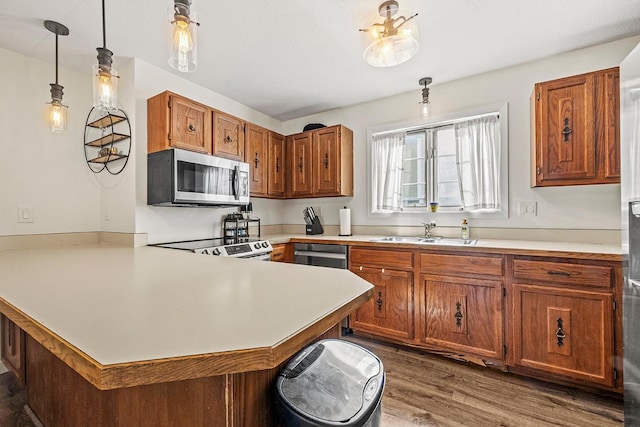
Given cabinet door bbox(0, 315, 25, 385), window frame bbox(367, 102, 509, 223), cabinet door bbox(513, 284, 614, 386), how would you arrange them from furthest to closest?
window frame bbox(367, 102, 509, 223)
cabinet door bbox(513, 284, 614, 386)
cabinet door bbox(0, 315, 25, 385)

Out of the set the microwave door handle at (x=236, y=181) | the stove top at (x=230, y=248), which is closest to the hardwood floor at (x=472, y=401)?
the stove top at (x=230, y=248)

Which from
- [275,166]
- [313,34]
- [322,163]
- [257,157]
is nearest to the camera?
[313,34]

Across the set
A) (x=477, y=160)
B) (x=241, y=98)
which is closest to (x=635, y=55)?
(x=477, y=160)

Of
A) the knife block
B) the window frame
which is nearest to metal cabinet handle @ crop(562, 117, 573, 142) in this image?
the window frame

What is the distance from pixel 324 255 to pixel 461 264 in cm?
117

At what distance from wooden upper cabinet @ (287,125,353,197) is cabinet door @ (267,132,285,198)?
0.32 feet

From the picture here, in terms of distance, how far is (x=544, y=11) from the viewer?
1820 mm

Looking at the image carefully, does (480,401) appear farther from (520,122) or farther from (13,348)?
(13,348)

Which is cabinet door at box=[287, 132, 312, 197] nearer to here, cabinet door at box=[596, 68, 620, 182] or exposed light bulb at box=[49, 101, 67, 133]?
exposed light bulb at box=[49, 101, 67, 133]

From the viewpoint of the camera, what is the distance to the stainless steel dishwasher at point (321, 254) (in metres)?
2.67

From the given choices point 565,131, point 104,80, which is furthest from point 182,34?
point 565,131

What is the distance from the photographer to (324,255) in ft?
9.00

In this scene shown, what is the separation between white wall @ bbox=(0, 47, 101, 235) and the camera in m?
2.07

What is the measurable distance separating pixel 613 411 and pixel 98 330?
258 centimetres
